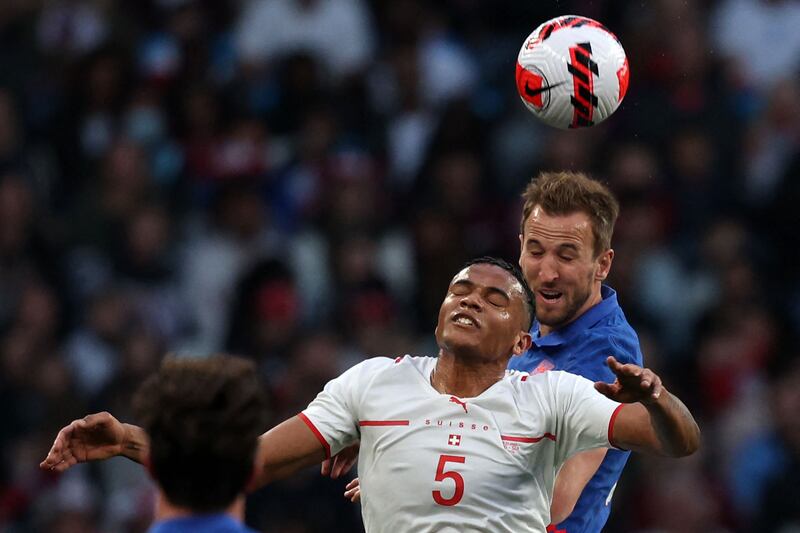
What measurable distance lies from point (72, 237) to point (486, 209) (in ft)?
9.33

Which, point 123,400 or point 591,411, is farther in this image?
point 123,400

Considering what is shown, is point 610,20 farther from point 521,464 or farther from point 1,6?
point 521,464

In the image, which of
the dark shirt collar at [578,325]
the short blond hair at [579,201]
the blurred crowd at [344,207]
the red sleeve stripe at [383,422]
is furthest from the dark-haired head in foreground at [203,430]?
the blurred crowd at [344,207]

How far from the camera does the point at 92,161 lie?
10.6 metres

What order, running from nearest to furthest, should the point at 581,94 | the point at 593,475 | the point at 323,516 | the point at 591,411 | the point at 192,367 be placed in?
the point at 192,367 < the point at 591,411 < the point at 593,475 < the point at 581,94 < the point at 323,516

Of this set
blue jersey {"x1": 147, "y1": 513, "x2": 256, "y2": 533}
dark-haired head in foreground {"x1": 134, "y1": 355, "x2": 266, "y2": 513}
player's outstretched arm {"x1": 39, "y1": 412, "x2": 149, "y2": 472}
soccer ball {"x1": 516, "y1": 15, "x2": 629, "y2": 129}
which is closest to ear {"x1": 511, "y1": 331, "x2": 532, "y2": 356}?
player's outstretched arm {"x1": 39, "y1": 412, "x2": 149, "y2": 472}

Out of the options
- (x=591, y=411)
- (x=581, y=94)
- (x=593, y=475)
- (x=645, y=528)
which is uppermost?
(x=581, y=94)

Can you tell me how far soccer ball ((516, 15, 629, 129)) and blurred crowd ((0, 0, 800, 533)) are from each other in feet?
11.2

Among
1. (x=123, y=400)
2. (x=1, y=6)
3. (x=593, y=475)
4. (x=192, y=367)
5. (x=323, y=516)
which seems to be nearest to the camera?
(x=192, y=367)

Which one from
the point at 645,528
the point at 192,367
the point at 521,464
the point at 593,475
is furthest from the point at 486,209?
the point at 192,367

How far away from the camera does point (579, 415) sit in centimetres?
433

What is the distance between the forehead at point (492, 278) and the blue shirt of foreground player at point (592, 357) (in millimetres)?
590

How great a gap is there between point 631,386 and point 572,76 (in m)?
1.99

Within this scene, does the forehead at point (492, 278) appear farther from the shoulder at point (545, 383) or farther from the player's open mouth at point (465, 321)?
the shoulder at point (545, 383)
